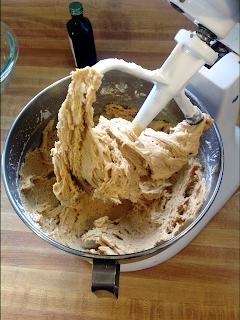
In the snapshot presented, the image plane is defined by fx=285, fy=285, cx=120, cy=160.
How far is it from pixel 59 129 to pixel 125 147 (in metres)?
0.16

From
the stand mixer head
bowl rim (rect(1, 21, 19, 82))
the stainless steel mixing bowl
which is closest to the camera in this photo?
the stand mixer head

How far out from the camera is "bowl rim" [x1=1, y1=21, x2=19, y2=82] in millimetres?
786

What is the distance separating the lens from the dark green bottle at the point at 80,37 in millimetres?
619

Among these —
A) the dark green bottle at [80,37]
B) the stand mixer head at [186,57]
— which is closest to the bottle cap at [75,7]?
the dark green bottle at [80,37]

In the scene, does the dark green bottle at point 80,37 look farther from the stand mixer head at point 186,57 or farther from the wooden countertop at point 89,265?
the stand mixer head at point 186,57

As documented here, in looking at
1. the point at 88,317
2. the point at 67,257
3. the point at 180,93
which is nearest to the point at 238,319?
the point at 88,317

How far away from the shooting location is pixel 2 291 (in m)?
0.86

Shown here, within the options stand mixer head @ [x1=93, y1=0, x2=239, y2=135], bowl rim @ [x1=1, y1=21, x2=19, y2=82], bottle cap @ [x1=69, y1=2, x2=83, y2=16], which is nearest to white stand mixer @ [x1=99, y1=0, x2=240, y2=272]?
stand mixer head @ [x1=93, y1=0, x2=239, y2=135]

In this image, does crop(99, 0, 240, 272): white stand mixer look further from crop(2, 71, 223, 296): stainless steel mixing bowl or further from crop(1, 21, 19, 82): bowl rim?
crop(1, 21, 19, 82): bowl rim

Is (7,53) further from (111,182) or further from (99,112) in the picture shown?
(111,182)

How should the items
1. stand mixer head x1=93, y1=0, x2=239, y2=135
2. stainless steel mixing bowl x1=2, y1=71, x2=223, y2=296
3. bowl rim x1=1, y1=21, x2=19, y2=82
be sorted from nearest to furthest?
stand mixer head x1=93, y1=0, x2=239, y2=135, stainless steel mixing bowl x1=2, y1=71, x2=223, y2=296, bowl rim x1=1, y1=21, x2=19, y2=82

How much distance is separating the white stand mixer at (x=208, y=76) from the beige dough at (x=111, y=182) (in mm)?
90

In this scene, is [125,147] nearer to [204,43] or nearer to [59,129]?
[59,129]

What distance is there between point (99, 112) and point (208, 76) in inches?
14.3
